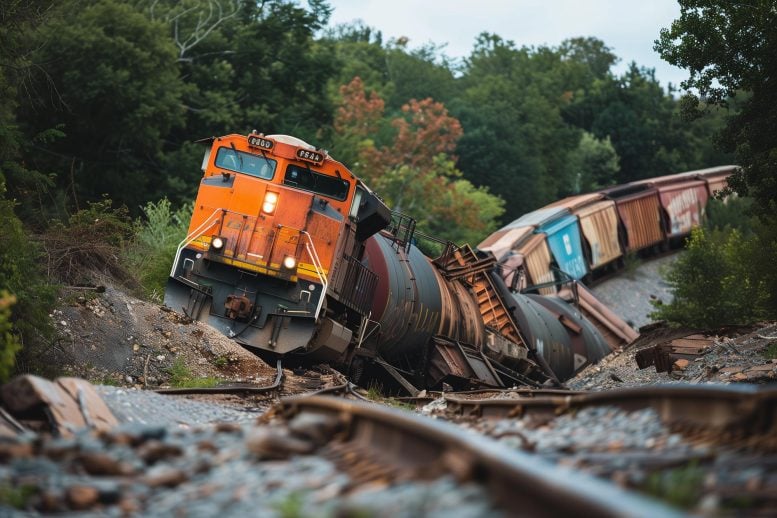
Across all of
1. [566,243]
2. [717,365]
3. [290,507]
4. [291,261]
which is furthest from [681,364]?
[566,243]

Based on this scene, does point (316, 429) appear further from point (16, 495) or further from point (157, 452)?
point (16, 495)

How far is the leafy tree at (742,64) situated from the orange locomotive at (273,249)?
729 cm

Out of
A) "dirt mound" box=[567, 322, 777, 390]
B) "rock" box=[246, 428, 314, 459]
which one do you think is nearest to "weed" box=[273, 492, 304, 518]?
"rock" box=[246, 428, 314, 459]

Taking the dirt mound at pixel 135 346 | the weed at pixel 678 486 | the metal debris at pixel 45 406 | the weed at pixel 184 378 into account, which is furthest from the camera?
the weed at pixel 184 378

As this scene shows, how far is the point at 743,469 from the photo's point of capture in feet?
17.4

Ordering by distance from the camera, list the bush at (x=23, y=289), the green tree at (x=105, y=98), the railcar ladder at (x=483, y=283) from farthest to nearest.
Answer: the green tree at (x=105, y=98)
the railcar ladder at (x=483, y=283)
the bush at (x=23, y=289)

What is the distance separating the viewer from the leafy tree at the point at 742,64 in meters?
19.3

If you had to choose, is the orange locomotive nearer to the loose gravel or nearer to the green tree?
the green tree

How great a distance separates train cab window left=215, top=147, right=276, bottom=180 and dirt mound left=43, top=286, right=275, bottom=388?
2525 mm

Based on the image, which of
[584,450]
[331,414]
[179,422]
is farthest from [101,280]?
[584,450]

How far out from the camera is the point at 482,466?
457cm

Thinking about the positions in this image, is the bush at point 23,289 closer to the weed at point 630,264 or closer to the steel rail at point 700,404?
the steel rail at point 700,404

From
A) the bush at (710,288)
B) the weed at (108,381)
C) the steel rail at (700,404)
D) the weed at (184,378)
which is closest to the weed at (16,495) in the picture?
the steel rail at (700,404)

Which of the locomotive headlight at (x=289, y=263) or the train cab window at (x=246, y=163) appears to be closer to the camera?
the locomotive headlight at (x=289, y=263)
